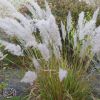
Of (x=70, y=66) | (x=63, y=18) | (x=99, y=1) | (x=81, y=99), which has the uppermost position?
(x=99, y=1)

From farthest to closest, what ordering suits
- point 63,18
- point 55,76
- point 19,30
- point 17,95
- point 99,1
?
point 99,1
point 63,18
point 17,95
point 55,76
point 19,30

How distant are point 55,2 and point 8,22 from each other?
4709 mm

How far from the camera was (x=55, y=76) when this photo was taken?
4.17m

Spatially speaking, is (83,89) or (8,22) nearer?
(8,22)

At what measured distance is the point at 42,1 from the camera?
8742mm

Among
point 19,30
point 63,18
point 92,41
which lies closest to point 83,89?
point 92,41

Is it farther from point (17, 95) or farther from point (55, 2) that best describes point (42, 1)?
point (17, 95)

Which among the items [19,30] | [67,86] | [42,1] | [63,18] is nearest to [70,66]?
[67,86]

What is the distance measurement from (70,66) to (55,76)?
292 mm

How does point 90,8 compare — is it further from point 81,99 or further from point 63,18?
point 81,99

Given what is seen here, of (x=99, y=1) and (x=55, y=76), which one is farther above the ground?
(x=99, y=1)

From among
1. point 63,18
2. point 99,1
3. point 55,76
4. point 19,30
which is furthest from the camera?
point 99,1

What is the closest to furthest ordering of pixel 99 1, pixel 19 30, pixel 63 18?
pixel 19 30, pixel 63 18, pixel 99 1

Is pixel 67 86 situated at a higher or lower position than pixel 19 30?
lower
